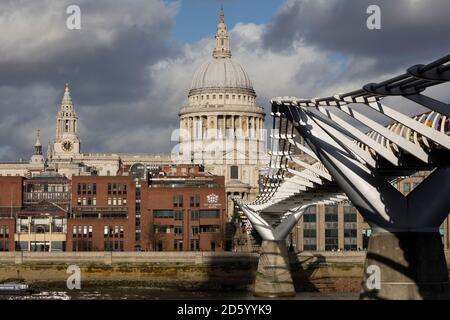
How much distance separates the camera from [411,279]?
29.9 m

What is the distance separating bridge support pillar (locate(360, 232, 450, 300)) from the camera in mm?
29516

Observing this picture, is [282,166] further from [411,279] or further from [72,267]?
[72,267]

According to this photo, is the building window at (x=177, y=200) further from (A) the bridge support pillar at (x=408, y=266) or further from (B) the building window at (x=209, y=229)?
(A) the bridge support pillar at (x=408, y=266)

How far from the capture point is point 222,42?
196125 mm

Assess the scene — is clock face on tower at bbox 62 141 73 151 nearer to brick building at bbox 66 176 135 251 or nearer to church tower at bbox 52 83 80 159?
church tower at bbox 52 83 80 159

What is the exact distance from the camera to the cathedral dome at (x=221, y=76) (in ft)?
610

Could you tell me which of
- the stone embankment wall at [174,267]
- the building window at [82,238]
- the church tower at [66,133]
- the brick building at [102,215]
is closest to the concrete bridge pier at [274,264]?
the stone embankment wall at [174,267]

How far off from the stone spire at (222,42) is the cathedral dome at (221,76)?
1532 mm

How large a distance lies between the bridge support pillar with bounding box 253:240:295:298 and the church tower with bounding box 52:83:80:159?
126043 millimetres

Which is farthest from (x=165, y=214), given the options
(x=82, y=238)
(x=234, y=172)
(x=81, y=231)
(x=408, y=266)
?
(x=234, y=172)

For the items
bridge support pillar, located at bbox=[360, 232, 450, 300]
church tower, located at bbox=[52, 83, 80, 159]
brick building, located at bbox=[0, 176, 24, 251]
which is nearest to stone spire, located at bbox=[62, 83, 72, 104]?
church tower, located at bbox=[52, 83, 80, 159]

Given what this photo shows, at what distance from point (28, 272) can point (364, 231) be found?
27.3m

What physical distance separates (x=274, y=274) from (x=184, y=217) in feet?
97.1
